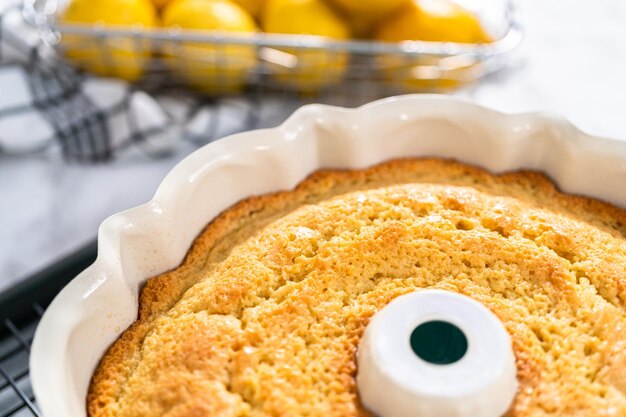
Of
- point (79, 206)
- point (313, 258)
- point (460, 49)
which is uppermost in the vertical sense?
point (460, 49)

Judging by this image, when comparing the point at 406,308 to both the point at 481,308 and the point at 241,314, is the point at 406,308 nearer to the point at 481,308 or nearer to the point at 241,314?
the point at 481,308

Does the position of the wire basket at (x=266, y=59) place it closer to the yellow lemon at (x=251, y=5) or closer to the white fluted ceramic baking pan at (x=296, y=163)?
the yellow lemon at (x=251, y=5)

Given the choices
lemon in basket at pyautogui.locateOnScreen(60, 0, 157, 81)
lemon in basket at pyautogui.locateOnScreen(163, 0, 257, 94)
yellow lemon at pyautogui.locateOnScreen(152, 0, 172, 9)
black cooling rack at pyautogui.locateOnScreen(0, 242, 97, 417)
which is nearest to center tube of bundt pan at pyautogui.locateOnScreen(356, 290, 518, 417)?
black cooling rack at pyautogui.locateOnScreen(0, 242, 97, 417)

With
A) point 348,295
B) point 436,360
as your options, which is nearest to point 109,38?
point 348,295

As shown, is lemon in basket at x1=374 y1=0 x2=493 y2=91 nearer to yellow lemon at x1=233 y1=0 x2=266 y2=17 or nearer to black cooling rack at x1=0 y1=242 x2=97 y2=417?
yellow lemon at x1=233 y1=0 x2=266 y2=17

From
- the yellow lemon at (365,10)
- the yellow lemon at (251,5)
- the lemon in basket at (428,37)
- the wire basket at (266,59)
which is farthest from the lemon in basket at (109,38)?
the lemon in basket at (428,37)

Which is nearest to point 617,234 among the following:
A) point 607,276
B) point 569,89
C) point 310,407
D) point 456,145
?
point 607,276
